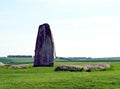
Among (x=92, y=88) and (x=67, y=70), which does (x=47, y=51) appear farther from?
(x=92, y=88)

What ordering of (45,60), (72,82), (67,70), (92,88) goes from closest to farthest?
(92,88), (72,82), (67,70), (45,60)

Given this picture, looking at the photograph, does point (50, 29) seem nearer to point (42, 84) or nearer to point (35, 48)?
point (35, 48)

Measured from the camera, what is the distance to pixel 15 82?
24.4m

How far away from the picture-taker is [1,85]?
77.0 feet

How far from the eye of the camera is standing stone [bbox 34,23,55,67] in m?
40.5

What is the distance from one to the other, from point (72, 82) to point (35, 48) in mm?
18293

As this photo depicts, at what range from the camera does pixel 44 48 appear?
41000 mm

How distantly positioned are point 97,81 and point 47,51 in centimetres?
1727

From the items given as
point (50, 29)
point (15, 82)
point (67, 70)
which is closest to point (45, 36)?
point (50, 29)

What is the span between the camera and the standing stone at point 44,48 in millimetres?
40469

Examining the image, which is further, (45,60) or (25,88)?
(45,60)

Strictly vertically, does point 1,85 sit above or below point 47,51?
below

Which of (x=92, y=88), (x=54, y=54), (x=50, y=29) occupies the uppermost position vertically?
(x=50, y=29)

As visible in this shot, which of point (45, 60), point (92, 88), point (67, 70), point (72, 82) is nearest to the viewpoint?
point (92, 88)
